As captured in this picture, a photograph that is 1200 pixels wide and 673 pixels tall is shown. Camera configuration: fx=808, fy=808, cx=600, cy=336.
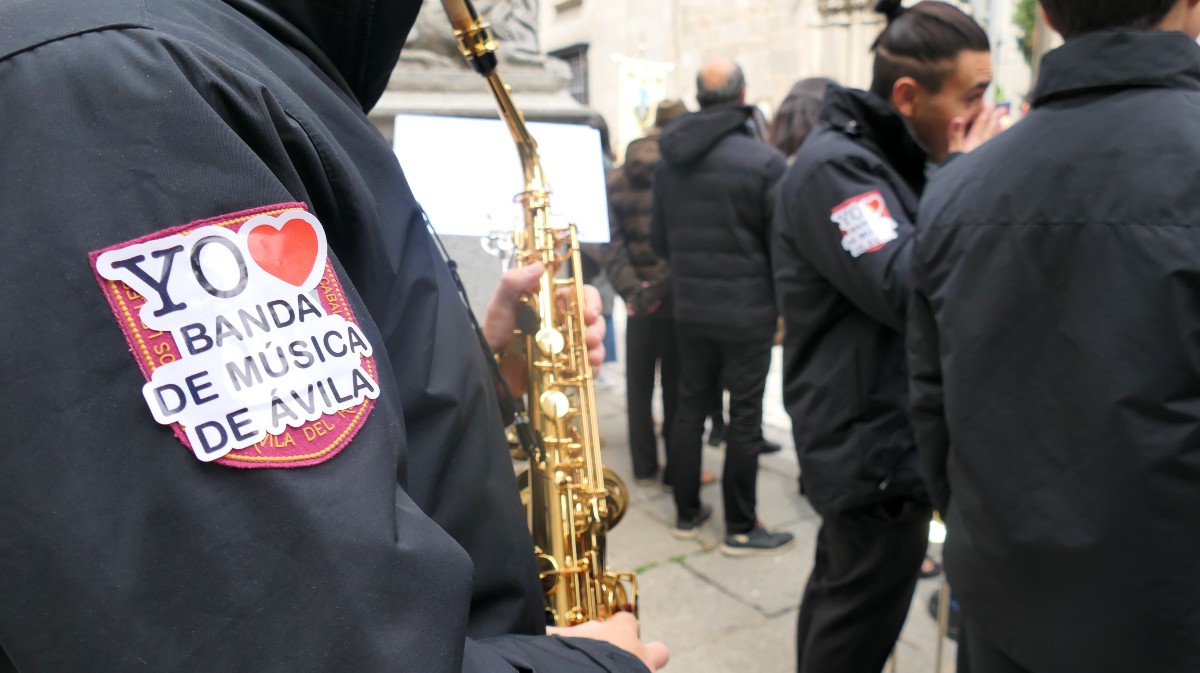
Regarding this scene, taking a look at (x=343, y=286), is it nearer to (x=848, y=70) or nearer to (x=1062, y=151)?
(x=1062, y=151)

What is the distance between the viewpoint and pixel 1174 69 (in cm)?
134

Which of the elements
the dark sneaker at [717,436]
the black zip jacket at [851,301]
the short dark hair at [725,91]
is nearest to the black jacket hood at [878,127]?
the black zip jacket at [851,301]

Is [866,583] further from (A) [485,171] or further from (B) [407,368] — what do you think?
(B) [407,368]

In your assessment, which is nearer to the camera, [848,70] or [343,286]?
[343,286]

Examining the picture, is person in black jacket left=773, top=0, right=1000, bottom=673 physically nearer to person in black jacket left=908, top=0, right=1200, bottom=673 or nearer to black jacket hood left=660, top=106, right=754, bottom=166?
person in black jacket left=908, top=0, right=1200, bottom=673

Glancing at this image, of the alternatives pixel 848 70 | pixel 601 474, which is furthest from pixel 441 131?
pixel 848 70

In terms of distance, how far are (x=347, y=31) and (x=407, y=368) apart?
1.25ft

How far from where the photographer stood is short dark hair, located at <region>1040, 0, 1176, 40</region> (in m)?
1.42

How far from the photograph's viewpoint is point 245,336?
56 cm

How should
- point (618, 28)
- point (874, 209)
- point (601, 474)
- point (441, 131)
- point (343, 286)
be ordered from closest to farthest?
point (343, 286)
point (601, 474)
point (441, 131)
point (874, 209)
point (618, 28)

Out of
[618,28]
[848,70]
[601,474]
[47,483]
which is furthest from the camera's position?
[618,28]

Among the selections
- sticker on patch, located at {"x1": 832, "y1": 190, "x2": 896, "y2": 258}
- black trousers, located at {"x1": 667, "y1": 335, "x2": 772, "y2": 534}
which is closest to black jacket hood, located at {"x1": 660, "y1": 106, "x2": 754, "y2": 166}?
black trousers, located at {"x1": 667, "y1": 335, "x2": 772, "y2": 534}

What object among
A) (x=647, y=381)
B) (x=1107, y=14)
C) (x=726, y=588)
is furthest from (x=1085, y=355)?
(x=647, y=381)

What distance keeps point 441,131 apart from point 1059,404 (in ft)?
4.96
